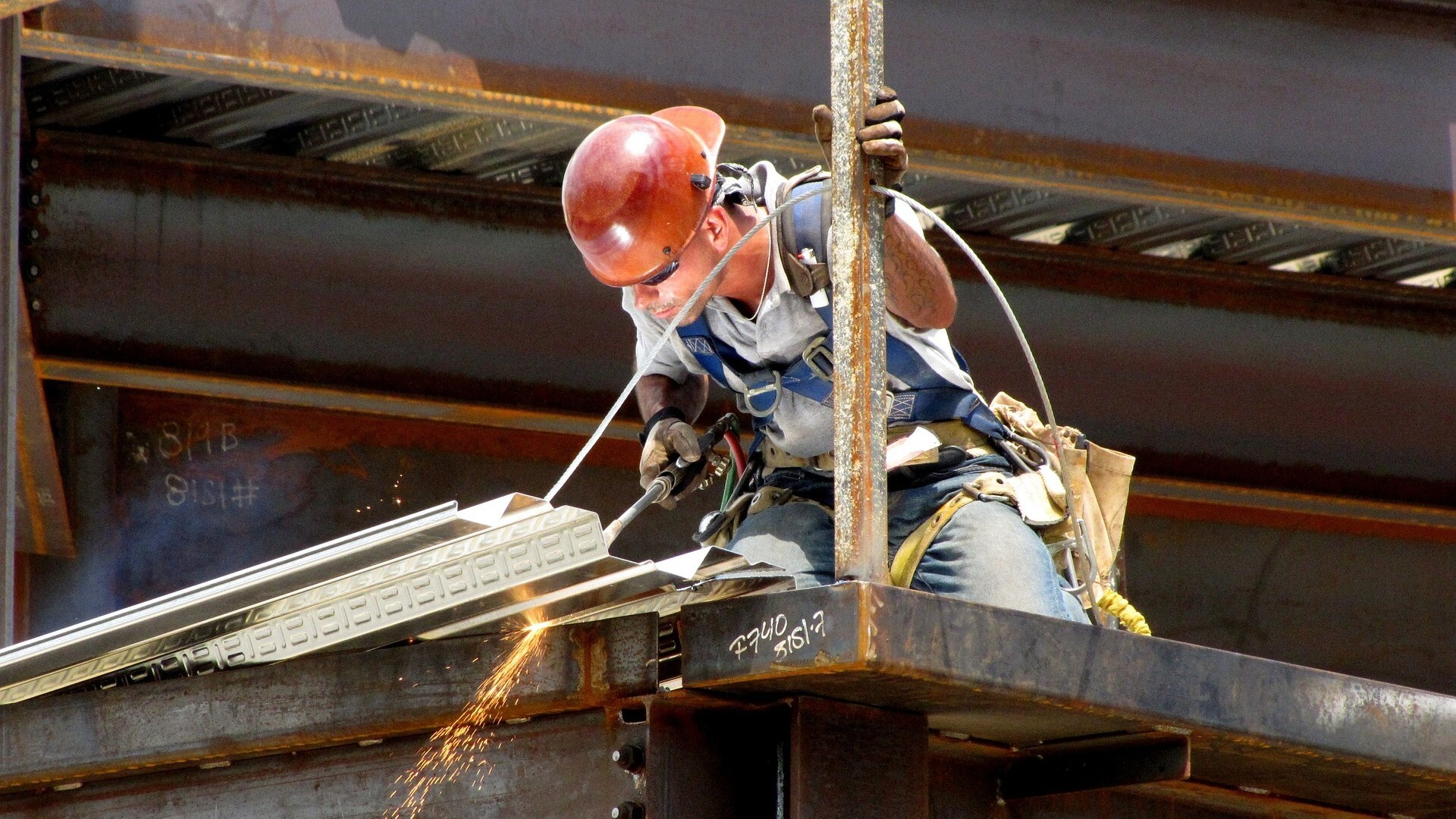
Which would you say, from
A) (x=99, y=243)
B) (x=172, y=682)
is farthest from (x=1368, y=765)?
(x=99, y=243)

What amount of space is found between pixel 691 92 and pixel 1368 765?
291 cm

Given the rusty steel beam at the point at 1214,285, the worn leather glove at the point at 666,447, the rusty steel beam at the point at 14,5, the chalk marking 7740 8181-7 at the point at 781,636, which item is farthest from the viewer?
the rusty steel beam at the point at 1214,285

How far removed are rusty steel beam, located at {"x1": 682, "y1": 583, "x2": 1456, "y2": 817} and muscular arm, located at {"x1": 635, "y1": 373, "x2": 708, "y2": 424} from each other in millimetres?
1349

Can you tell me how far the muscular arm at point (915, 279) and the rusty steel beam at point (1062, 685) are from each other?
0.84 m

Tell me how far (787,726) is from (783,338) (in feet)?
3.56

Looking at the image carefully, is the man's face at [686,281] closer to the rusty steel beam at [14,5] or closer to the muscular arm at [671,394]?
the muscular arm at [671,394]

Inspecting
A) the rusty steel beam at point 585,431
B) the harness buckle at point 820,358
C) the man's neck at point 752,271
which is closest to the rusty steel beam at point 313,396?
the rusty steel beam at point 585,431

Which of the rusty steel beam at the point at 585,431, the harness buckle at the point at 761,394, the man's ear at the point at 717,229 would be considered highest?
the rusty steel beam at the point at 585,431

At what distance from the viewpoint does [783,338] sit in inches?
143

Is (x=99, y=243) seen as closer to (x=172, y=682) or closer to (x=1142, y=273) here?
(x=172, y=682)

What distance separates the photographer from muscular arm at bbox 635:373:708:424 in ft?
13.6

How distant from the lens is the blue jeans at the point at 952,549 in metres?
3.49

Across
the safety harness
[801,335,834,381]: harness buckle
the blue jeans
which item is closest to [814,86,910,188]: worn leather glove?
the safety harness

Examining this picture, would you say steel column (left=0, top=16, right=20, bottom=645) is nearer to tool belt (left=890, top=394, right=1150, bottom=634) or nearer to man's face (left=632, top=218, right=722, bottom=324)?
man's face (left=632, top=218, right=722, bottom=324)
